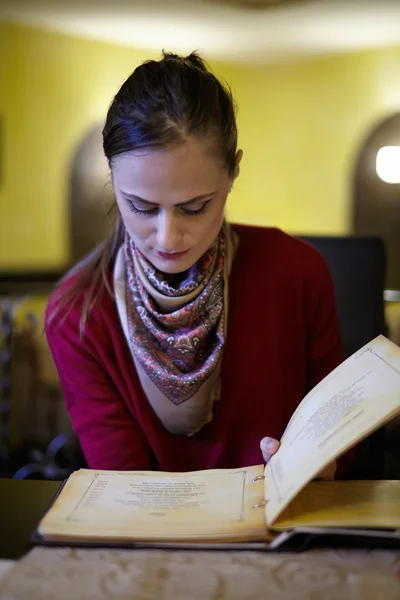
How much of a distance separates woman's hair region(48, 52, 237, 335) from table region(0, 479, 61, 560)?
0.45 m

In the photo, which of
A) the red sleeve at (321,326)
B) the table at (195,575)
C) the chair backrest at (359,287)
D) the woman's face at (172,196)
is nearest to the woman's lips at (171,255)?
the woman's face at (172,196)

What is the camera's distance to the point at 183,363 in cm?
110

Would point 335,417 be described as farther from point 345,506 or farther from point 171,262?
point 171,262

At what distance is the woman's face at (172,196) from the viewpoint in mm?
893

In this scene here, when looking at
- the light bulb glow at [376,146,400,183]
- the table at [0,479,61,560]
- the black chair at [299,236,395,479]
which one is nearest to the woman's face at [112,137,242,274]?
the table at [0,479,61,560]

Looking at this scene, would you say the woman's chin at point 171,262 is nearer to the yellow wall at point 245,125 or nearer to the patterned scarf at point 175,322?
the patterned scarf at point 175,322

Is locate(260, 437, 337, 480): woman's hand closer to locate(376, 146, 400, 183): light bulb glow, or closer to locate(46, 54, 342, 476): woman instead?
locate(46, 54, 342, 476): woman

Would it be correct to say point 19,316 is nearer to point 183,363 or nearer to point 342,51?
point 342,51

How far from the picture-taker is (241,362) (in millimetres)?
1134

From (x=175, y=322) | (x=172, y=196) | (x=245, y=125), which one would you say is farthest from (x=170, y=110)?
(x=245, y=125)

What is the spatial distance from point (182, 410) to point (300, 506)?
15.2 inches

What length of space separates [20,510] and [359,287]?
941 millimetres

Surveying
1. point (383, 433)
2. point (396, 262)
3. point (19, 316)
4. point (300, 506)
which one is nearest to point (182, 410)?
point (300, 506)

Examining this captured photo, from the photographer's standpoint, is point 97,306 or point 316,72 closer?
point 97,306
